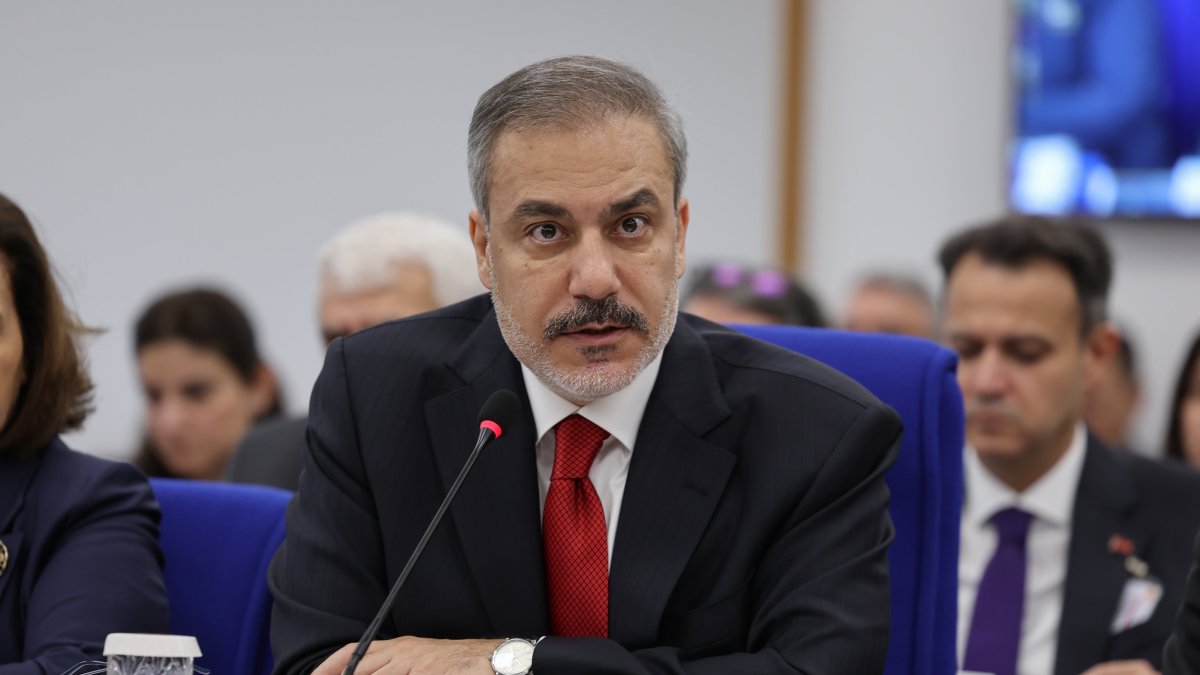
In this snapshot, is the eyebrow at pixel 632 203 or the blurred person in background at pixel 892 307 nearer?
the eyebrow at pixel 632 203

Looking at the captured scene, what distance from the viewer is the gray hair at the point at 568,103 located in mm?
1897

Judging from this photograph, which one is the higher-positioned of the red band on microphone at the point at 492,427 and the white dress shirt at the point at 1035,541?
the red band on microphone at the point at 492,427

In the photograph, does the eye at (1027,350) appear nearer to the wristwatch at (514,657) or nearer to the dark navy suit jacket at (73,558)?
the wristwatch at (514,657)

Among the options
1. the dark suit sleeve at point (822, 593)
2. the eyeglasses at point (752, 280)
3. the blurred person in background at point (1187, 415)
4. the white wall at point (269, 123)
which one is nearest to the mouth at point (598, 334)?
the dark suit sleeve at point (822, 593)

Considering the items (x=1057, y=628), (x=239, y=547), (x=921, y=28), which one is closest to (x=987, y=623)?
(x=1057, y=628)

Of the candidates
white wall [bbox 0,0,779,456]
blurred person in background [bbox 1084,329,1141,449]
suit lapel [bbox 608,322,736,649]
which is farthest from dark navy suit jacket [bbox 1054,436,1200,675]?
white wall [bbox 0,0,779,456]

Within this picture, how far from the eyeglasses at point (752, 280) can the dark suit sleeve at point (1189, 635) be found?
6.03 feet

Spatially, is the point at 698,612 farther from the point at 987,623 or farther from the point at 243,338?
the point at 243,338

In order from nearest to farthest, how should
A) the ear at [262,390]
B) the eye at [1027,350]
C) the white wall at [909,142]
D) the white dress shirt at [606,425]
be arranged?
1. the white dress shirt at [606,425]
2. the eye at [1027,350]
3. the ear at [262,390]
4. the white wall at [909,142]

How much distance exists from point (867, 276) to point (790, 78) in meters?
1.09

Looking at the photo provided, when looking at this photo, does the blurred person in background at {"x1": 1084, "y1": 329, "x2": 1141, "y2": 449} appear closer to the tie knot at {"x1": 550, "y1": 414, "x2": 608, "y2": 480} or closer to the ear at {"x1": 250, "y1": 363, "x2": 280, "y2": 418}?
the ear at {"x1": 250, "y1": 363, "x2": 280, "y2": 418}

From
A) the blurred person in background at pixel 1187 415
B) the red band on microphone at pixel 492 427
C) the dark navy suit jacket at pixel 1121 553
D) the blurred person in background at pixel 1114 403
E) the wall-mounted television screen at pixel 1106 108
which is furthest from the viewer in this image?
the wall-mounted television screen at pixel 1106 108

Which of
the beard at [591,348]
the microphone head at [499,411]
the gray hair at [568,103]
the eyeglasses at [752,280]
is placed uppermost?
the gray hair at [568,103]

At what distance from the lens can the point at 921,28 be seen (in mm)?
5688
